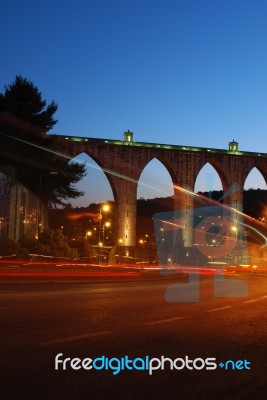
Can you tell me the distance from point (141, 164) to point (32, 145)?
84.9 ft

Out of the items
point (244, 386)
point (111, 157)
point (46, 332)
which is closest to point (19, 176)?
point (111, 157)

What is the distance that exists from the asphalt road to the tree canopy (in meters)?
30.9

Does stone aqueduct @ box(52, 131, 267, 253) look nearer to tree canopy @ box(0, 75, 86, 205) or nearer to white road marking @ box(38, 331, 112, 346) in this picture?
tree canopy @ box(0, 75, 86, 205)

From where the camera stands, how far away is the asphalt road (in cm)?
506

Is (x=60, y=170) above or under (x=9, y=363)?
above

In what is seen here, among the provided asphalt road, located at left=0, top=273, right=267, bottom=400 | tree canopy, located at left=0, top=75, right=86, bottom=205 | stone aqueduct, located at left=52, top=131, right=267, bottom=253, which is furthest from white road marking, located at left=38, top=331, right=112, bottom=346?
stone aqueduct, located at left=52, top=131, right=267, bottom=253

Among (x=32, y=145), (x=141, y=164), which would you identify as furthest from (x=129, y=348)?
(x=141, y=164)

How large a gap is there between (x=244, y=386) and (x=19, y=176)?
40.5 metres

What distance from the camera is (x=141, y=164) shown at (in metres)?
68.0

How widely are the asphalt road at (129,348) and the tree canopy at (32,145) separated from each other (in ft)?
102

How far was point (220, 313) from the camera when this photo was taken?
39.8ft

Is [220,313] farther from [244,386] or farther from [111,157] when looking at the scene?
[111,157]

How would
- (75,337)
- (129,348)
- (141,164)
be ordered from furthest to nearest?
(141,164), (75,337), (129,348)

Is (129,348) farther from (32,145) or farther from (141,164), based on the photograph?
(141,164)
